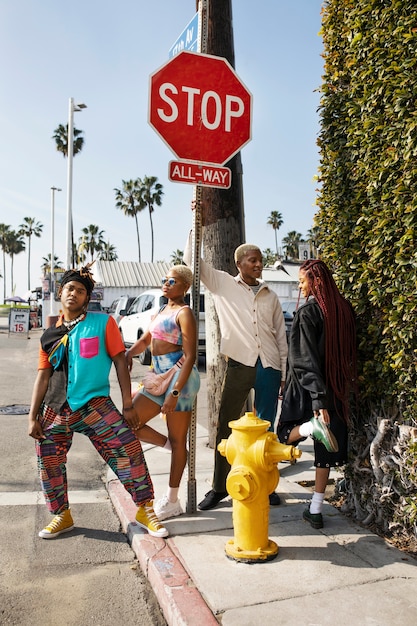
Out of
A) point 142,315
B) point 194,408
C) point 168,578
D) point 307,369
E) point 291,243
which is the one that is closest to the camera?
point 168,578

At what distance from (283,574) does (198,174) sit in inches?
107

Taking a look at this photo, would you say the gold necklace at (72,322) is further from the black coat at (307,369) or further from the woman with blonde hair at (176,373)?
the black coat at (307,369)

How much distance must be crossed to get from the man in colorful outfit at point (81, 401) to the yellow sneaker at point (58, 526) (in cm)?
1

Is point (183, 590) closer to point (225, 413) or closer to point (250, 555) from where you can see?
point (250, 555)

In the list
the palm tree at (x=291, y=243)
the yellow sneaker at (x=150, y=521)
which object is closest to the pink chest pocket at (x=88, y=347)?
the yellow sneaker at (x=150, y=521)

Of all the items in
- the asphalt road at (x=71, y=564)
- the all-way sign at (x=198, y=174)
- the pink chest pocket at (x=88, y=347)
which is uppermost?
the all-way sign at (x=198, y=174)

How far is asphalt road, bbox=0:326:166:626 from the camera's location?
3.06 meters

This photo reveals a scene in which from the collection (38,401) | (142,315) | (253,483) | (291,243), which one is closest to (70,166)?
(142,315)

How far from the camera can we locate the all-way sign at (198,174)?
4043 millimetres

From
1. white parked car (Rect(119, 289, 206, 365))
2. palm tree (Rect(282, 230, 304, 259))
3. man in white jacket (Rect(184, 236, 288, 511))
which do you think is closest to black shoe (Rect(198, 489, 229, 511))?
man in white jacket (Rect(184, 236, 288, 511))

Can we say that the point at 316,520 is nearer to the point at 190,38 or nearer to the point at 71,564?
the point at 71,564

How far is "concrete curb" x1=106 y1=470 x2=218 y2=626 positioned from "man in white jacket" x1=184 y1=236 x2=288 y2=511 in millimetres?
678

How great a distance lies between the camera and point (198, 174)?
164 inches

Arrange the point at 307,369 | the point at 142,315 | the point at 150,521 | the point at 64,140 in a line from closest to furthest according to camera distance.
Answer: the point at 307,369, the point at 150,521, the point at 142,315, the point at 64,140
